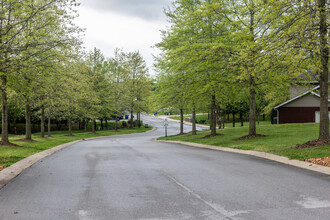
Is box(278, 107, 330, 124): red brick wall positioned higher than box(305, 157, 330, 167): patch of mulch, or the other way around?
box(278, 107, 330, 124): red brick wall

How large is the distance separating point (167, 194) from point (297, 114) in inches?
1402

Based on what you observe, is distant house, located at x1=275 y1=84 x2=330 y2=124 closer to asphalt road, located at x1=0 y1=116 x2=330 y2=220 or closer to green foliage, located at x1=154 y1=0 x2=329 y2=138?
green foliage, located at x1=154 y1=0 x2=329 y2=138

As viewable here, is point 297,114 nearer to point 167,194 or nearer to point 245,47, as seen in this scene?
point 245,47

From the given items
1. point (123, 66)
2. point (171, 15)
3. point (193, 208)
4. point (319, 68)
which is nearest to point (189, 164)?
point (193, 208)

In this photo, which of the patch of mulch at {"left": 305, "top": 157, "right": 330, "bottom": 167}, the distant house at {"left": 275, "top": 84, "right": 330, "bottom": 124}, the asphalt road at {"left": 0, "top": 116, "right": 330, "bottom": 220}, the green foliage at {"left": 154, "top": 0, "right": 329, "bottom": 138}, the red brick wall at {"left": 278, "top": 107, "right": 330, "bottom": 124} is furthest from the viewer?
the red brick wall at {"left": 278, "top": 107, "right": 330, "bottom": 124}

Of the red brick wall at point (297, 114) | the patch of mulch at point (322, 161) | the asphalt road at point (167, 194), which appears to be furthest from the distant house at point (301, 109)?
the asphalt road at point (167, 194)

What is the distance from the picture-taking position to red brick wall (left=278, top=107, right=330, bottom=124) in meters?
38.4

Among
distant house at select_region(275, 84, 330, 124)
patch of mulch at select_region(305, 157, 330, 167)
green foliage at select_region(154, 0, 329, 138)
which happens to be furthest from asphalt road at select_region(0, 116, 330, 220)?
distant house at select_region(275, 84, 330, 124)

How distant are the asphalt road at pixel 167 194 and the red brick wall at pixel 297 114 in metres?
30.9

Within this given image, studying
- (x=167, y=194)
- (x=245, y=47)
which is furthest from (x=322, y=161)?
(x=245, y=47)

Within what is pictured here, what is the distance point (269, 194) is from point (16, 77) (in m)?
13.3

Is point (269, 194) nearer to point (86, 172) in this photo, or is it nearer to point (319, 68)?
point (86, 172)

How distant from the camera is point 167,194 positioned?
680 centimetres

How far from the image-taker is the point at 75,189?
7.40 meters
